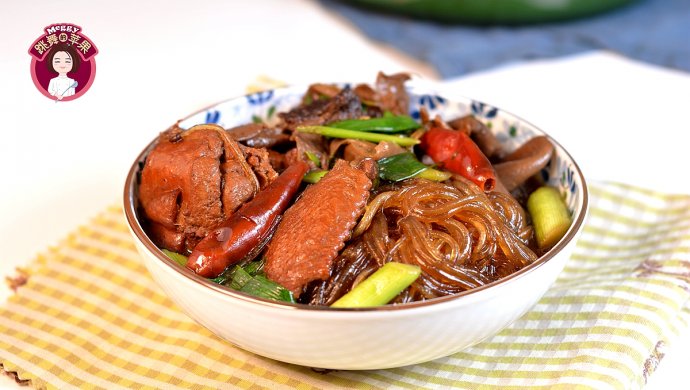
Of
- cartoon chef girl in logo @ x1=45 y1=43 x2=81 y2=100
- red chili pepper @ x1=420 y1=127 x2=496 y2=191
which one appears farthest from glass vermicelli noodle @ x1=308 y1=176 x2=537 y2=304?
cartoon chef girl in logo @ x1=45 y1=43 x2=81 y2=100

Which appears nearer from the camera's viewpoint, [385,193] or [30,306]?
[385,193]

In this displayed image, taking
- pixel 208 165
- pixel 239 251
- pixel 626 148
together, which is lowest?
pixel 626 148

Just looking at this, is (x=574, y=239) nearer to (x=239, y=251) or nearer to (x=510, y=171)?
(x=510, y=171)

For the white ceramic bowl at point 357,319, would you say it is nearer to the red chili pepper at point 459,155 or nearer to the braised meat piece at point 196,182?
the braised meat piece at point 196,182

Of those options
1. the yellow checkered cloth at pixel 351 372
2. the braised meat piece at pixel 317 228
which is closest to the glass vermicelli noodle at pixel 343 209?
the braised meat piece at pixel 317 228

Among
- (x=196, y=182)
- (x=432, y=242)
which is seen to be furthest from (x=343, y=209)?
(x=196, y=182)

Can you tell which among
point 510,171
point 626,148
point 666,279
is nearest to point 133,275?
point 510,171
